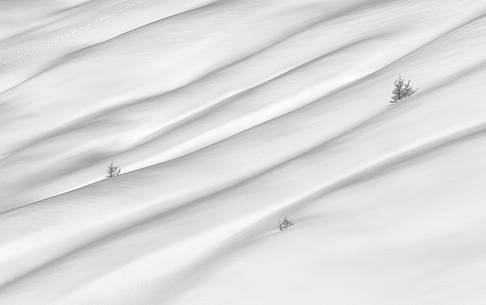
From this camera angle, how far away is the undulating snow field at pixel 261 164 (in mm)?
9719

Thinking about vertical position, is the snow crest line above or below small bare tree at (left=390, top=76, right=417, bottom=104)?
above

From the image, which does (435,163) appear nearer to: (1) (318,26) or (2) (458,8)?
(2) (458,8)

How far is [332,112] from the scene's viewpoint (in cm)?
1491

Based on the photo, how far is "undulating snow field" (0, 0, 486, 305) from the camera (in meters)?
9.72

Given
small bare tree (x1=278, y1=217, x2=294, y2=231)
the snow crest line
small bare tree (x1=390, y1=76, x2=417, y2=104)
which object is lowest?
small bare tree (x1=278, y1=217, x2=294, y2=231)

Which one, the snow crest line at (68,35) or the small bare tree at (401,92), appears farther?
the snow crest line at (68,35)

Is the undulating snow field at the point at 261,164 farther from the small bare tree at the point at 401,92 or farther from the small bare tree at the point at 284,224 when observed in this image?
the small bare tree at the point at 401,92

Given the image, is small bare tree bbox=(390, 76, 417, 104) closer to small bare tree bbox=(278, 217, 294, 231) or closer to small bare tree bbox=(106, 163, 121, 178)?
small bare tree bbox=(278, 217, 294, 231)

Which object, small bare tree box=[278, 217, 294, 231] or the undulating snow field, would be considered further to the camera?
small bare tree box=[278, 217, 294, 231]

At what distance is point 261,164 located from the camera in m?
14.0

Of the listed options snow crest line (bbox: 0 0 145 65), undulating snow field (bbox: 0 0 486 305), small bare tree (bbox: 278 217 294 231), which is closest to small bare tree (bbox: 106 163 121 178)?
undulating snow field (bbox: 0 0 486 305)

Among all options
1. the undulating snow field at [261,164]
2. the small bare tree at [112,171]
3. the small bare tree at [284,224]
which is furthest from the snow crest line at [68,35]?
the small bare tree at [284,224]

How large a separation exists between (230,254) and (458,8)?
10263mm

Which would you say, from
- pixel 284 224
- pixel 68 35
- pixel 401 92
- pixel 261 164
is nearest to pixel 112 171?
pixel 261 164
